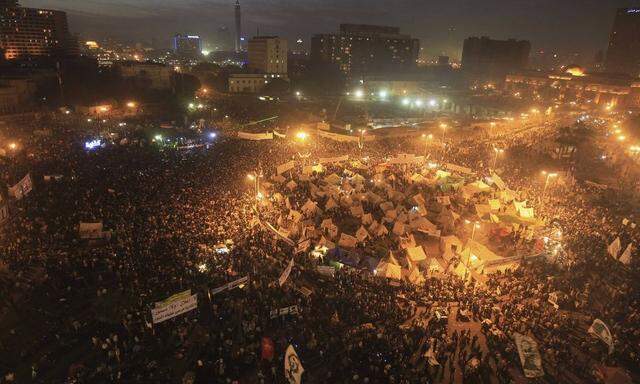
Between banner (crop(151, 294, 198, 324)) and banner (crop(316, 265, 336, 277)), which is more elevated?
banner (crop(151, 294, 198, 324))

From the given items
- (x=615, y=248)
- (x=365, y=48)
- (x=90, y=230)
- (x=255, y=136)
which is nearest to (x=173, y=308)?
(x=90, y=230)

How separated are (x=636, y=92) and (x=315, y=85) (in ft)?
163

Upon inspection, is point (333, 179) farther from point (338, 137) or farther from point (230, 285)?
point (338, 137)

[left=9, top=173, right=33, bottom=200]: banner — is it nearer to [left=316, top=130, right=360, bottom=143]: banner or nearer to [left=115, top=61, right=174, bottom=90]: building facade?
[left=316, top=130, right=360, bottom=143]: banner

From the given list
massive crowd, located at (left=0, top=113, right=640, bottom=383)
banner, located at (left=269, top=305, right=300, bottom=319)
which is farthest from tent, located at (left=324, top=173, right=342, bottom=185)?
banner, located at (left=269, top=305, right=300, bottom=319)

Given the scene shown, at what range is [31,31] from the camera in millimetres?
63500

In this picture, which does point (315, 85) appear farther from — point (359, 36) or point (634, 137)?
point (359, 36)

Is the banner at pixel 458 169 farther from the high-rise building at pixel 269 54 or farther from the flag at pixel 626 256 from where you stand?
the high-rise building at pixel 269 54

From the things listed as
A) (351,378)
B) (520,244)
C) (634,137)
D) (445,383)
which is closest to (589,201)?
(520,244)

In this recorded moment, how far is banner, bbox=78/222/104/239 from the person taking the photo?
1457cm

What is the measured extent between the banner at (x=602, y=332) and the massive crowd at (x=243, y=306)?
46 centimetres

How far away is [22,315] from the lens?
10922 mm

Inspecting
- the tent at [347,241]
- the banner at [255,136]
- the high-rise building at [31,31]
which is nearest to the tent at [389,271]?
the tent at [347,241]

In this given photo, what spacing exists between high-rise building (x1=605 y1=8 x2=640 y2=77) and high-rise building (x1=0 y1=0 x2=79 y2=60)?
385ft
